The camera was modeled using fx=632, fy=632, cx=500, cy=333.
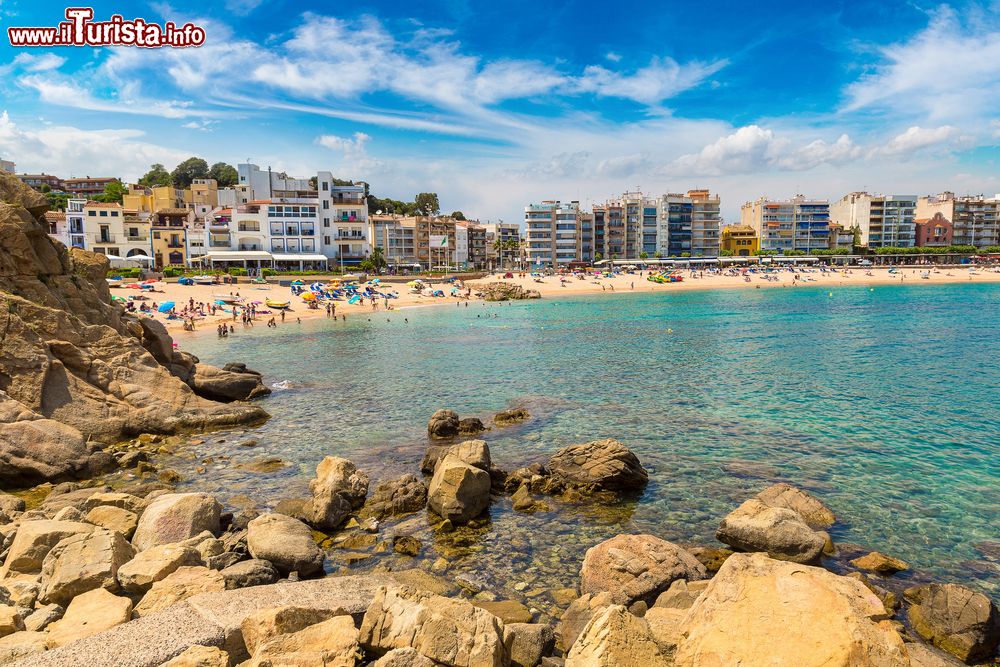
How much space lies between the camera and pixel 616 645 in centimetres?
633

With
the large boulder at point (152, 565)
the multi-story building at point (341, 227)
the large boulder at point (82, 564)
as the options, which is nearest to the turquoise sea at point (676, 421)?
the large boulder at point (152, 565)

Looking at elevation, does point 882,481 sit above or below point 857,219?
below

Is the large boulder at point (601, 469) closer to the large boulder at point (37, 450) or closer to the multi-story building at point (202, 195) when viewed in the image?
the large boulder at point (37, 450)

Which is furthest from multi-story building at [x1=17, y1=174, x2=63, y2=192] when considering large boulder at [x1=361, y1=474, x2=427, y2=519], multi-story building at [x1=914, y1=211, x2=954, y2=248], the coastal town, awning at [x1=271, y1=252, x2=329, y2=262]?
multi-story building at [x1=914, y1=211, x2=954, y2=248]

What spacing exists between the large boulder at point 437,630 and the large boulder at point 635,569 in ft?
10.4

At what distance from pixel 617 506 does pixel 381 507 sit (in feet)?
17.9

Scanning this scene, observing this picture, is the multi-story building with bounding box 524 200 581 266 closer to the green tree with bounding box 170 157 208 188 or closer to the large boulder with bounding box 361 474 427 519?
the green tree with bounding box 170 157 208 188

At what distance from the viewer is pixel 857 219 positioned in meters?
162

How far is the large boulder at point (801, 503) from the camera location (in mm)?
13492

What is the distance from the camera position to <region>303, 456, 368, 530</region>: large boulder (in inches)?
530

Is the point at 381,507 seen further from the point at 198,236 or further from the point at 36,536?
the point at 198,236

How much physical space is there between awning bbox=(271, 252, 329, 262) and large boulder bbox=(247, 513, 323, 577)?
92.5m

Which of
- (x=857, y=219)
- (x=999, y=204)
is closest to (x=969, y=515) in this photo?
(x=857, y=219)

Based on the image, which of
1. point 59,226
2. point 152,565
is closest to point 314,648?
point 152,565
